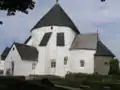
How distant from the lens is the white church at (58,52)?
198 ft

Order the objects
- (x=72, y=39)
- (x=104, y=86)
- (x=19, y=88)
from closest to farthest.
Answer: (x=19, y=88)
(x=104, y=86)
(x=72, y=39)

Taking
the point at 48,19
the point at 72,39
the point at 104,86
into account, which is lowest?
the point at 104,86

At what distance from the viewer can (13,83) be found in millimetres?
15516

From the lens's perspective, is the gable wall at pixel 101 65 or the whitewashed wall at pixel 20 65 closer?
the gable wall at pixel 101 65

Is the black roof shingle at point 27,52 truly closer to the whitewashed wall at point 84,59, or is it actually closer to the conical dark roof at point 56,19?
the conical dark roof at point 56,19

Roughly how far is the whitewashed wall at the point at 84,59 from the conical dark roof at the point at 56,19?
21.8ft

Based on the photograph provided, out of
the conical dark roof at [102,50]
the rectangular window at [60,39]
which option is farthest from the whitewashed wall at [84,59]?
the rectangular window at [60,39]

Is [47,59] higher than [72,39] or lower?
lower

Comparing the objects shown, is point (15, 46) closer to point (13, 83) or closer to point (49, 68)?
point (49, 68)

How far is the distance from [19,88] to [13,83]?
806mm

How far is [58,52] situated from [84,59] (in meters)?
5.81

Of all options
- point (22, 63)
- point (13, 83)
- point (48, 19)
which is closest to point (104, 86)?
point (13, 83)

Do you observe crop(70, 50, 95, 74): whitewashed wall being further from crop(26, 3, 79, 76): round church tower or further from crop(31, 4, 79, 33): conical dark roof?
crop(31, 4, 79, 33): conical dark roof

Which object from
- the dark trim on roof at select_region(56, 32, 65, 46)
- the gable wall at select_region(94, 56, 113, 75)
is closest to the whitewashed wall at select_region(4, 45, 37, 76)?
the dark trim on roof at select_region(56, 32, 65, 46)
